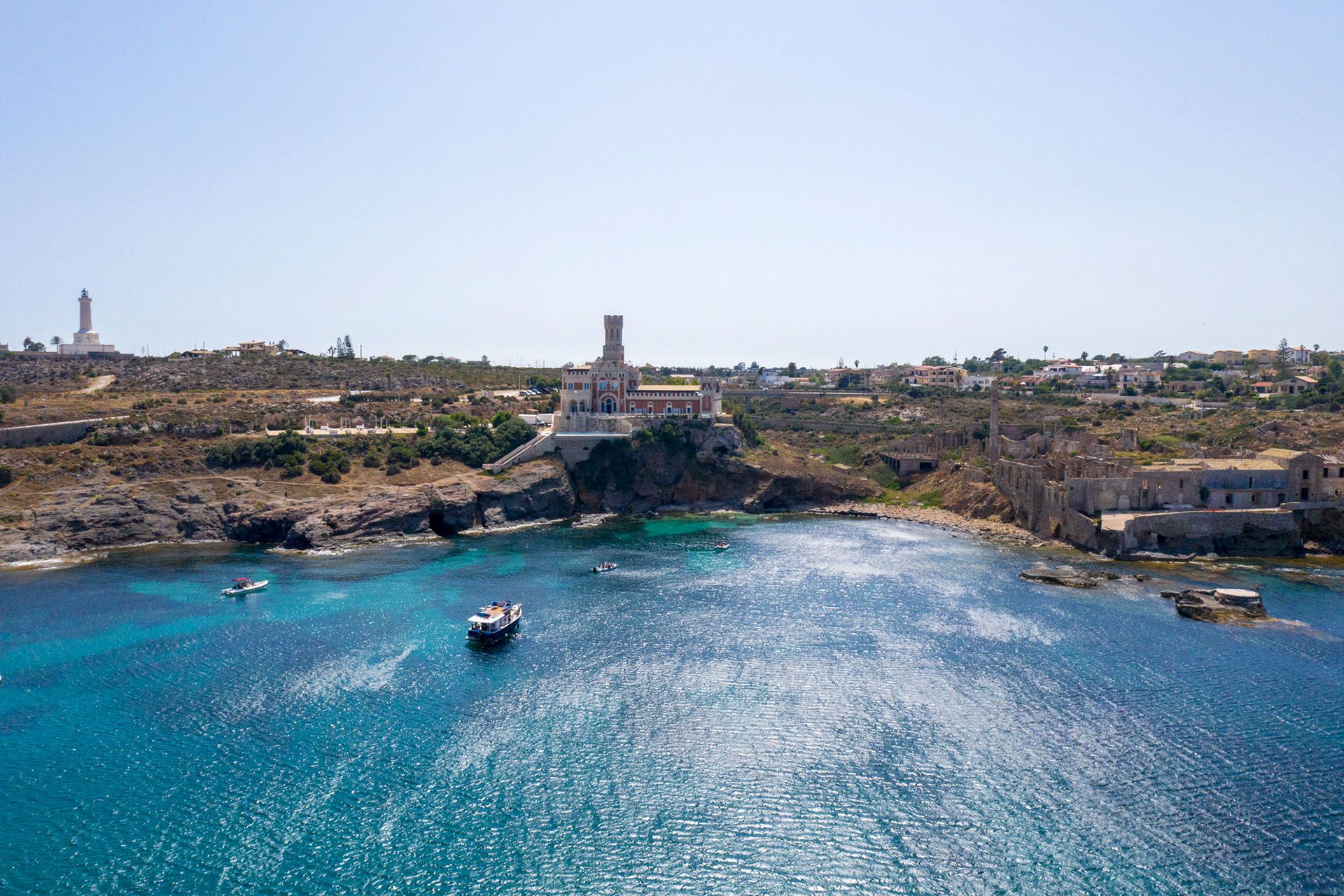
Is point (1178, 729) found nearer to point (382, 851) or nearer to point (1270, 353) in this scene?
point (382, 851)

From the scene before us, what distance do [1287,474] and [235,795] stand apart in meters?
74.0

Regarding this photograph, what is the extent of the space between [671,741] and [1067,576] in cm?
3542

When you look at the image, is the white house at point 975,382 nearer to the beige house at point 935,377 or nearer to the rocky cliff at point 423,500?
the beige house at point 935,377

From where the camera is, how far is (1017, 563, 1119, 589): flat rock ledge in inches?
2195

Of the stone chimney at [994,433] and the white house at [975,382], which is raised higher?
the white house at [975,382]

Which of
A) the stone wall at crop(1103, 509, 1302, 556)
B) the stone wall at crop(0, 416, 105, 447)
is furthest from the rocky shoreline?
the stone wall at crop(0, 416, 105, 447)

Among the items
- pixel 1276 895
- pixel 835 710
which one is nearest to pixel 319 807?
pixel 835 710

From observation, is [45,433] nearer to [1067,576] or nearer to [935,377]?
[1067,576]

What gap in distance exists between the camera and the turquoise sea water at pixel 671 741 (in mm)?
26453

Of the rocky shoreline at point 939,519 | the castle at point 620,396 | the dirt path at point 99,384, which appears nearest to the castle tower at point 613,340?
the castle at point 620,396

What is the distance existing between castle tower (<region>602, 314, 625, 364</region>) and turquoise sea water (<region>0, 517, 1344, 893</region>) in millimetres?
48025

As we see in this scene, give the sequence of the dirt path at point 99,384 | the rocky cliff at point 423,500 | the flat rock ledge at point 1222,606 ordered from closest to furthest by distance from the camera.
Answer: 1. the flat rock ledge at point 1222,606
2. the rocky cliff at point 423,500
3. the dirt path at point 99,384

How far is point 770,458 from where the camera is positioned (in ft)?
303

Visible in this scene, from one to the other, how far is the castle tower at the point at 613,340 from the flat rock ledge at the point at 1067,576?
54.6m
